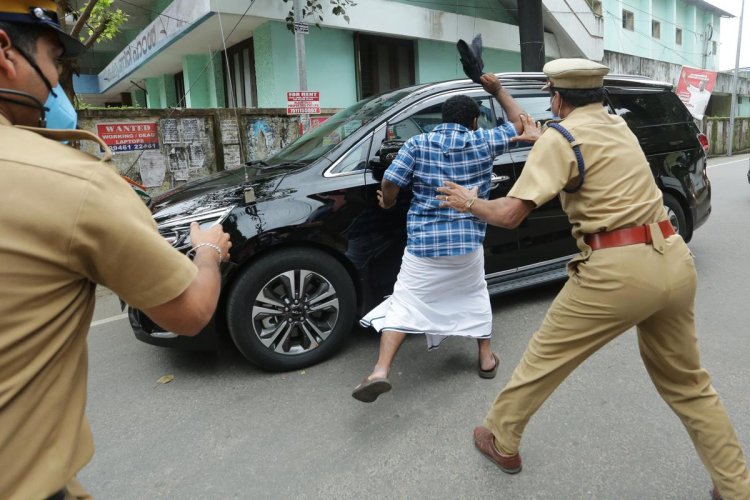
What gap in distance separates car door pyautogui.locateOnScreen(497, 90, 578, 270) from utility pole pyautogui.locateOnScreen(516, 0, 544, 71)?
7.71 meters

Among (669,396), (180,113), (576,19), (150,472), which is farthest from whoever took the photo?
(576,19)

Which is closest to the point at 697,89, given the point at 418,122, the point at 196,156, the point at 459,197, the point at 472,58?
the point at 196,156

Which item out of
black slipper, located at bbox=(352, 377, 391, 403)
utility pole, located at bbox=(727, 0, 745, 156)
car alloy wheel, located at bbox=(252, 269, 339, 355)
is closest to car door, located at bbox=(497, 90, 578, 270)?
car alloy wheel, located at bbox=(252, 269, 339, 355)

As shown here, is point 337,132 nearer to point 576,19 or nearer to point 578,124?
point 578,124

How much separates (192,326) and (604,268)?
1526mm

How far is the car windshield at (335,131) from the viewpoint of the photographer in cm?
380

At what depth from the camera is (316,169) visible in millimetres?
3531

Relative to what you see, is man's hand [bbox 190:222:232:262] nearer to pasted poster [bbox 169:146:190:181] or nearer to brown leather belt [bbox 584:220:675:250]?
brown leather belt [bbox 584:220:675:250]

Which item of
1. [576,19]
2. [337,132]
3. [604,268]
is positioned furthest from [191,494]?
[576,19]

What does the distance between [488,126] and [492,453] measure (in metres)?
2.50

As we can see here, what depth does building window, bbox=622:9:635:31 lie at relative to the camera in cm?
2345

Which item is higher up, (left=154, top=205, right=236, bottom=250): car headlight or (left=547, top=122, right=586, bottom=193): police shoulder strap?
(left=547, top=122, right=586, bottom=193): police shoulder strap

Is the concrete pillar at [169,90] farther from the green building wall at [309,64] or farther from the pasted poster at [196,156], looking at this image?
the pasted poster at [196,156]

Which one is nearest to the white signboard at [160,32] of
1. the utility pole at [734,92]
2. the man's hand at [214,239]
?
the man's hand at [214,239]
